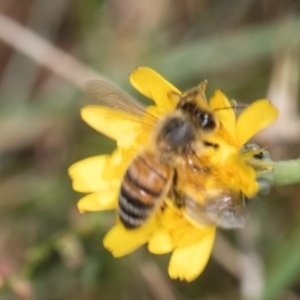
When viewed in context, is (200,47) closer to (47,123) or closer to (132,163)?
(47,123)

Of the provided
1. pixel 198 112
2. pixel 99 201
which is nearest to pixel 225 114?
pixel 198 112

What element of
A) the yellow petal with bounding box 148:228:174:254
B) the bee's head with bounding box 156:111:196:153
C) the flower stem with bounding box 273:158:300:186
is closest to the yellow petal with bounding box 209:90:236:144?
the bee's head with bounding box 156:111:196:153

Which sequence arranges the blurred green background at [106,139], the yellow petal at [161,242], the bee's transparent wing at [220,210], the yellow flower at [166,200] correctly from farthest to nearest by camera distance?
1. the blurred green background at [106,139]
2. the yellow petal at [161,242]
3. the yellow flower at [166,200]
4. the bee's transparent wing at [220,210]

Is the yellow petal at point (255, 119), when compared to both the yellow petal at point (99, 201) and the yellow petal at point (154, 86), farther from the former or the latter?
the yellow petal at point (99, 201)

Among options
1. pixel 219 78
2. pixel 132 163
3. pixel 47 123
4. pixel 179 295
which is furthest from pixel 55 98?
pixel 132 163

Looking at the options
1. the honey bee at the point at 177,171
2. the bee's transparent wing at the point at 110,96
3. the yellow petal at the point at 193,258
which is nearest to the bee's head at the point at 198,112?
the honey bee at the point at 177,171
